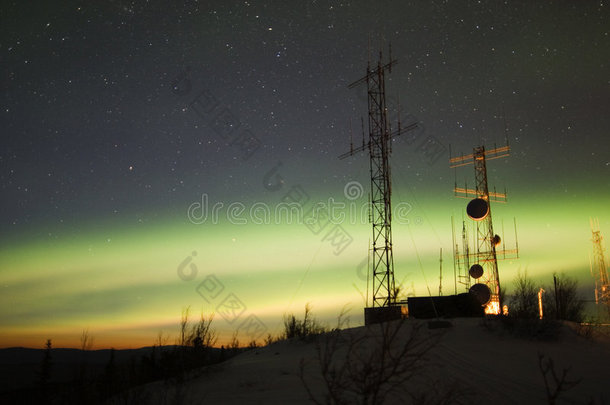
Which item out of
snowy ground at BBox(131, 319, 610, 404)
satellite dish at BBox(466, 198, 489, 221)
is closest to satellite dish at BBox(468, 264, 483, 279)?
satellite dish at BBox(466, 198, 489, 221)

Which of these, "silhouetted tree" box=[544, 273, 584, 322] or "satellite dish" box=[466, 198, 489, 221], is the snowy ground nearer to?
"silhouetted tree" box=[544, 273, 584, 322]

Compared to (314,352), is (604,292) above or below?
above

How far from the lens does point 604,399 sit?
9.75m

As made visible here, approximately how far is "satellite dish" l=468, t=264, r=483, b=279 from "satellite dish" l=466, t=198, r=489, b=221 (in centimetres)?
382

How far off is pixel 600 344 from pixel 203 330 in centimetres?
1207

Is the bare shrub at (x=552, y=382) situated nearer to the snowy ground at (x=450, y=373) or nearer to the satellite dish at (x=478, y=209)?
the snowy ground at (x=450, y=373)

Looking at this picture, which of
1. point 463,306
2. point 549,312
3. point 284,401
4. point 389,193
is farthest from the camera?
point 389,193

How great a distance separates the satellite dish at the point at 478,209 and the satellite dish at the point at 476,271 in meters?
3.82

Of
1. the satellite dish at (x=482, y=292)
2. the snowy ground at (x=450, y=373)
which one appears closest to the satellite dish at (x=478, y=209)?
the satellite dish at (x=482, y=292)

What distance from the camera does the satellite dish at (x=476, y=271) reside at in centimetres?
3269

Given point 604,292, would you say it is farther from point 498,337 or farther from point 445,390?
point 445,390

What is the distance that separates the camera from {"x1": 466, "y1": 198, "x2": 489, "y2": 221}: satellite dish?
31.0m

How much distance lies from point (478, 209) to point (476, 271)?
484 cm

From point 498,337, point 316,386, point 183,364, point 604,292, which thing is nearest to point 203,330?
point 183,364
